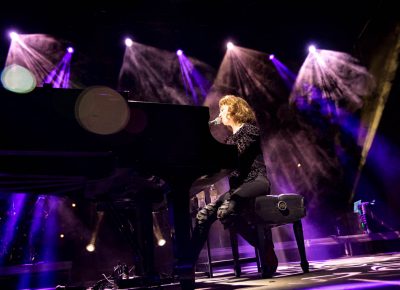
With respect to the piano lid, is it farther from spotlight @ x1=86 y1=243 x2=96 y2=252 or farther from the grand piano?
spotlight @ x1=86 y1=243 x2=96 y2=252

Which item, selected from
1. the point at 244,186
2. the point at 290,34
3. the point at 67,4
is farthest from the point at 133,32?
the point at 244,186

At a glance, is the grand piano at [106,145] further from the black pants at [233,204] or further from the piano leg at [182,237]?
the black pants at [233,204]

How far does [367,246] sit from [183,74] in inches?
222

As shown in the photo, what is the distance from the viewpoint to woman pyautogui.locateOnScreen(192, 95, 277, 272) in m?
2.60

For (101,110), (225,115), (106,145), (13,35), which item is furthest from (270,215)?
(13,35)

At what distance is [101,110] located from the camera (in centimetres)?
222

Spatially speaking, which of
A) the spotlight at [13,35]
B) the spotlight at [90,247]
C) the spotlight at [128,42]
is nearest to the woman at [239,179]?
the spotlight at [90,247]

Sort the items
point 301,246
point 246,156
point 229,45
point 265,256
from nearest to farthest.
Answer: point 246,156, point 265,256, point 301,246, point 229,45

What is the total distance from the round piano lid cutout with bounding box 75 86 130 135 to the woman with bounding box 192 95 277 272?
3.14 feet

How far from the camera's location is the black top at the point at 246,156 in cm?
283

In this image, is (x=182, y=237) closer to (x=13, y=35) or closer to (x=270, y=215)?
(x=270, y=215)

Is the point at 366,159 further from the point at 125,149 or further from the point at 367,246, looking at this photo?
the point at 125,149

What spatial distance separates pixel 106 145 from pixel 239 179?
1.21 m

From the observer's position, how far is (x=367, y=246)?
5.17 meters
